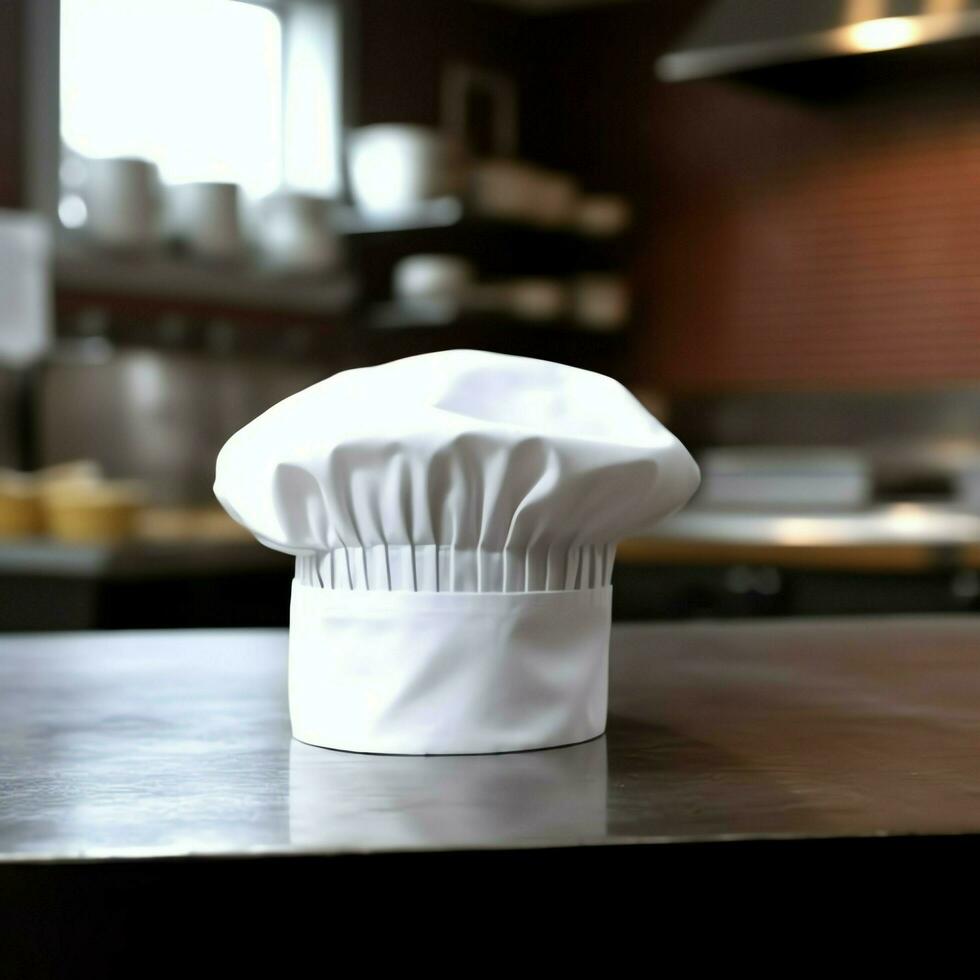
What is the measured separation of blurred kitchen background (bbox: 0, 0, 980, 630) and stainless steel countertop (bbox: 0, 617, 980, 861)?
6.60 feet

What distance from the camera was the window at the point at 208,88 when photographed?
3.96m

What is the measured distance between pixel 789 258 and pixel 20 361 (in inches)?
95.9

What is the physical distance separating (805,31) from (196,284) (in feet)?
5.70

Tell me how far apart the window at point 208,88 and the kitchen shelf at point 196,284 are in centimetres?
27

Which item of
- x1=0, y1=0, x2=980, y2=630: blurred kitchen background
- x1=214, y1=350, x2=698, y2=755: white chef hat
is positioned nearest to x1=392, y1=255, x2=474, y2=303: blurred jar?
x1=0, y1=0, x2=980, y2=630: blurred kitchen background

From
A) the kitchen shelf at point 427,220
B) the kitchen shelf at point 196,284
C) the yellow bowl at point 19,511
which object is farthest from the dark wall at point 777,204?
the yellow bowl at point 19,511

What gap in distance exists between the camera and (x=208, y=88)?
14.1 ft

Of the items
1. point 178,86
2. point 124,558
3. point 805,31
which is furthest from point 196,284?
point 805,31

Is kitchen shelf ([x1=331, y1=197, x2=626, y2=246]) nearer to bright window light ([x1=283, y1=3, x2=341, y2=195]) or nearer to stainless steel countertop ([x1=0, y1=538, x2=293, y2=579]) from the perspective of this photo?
bright window light ([x1=283, y1=3, x2=341, y2=195])

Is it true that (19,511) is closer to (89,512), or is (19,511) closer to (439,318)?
(89,512)

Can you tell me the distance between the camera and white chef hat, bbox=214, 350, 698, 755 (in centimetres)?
75

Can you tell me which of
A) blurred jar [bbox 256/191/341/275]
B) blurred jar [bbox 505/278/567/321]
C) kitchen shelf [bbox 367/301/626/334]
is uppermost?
blurred jar [bbox 256/191/341/275]

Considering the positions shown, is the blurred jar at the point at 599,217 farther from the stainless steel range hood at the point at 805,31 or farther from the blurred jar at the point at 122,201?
the blurred jar at the point at 122,201

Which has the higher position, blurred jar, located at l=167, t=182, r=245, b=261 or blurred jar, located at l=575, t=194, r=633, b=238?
blurred jar, located at l=575, t=194, r=633, b=238
